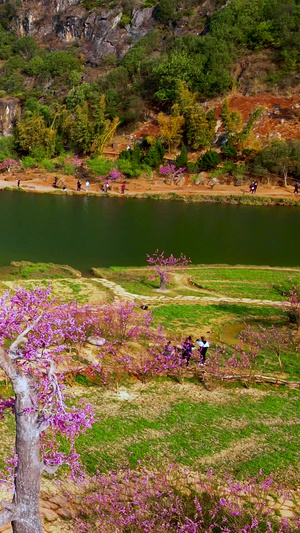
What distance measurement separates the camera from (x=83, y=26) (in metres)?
104

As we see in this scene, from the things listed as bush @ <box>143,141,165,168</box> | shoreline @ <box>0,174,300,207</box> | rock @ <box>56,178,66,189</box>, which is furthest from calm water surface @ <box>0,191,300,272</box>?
bush @ <box>143,141,165,168</box>

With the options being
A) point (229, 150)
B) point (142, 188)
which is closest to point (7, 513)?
point (142, 188)

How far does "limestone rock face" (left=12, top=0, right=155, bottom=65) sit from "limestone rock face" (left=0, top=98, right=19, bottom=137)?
22716 mm

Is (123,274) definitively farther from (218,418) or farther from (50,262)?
(218,418)

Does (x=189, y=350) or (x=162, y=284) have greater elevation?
(x=162, y=284)

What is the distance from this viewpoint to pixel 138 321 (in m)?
16.8

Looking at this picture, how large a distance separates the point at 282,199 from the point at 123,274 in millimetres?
29767

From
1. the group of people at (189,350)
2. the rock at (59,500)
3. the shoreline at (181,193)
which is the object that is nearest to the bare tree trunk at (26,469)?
the rock at (59,500)

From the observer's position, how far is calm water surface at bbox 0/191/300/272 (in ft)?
94.9

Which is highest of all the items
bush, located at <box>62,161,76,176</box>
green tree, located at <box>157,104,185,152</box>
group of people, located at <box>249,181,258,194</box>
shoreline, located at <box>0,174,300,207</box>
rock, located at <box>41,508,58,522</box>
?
green tree, located at <box>157,104,185,152</box>

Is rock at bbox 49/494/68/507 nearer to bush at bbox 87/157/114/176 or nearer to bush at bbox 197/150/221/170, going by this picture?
bush at bbox 87/157/114/176

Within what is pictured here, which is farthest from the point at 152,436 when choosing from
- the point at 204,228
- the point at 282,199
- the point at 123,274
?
the point at 282,199

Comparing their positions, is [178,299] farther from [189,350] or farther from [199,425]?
[199,425]

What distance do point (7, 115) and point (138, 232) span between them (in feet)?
188
